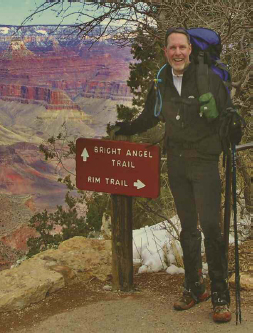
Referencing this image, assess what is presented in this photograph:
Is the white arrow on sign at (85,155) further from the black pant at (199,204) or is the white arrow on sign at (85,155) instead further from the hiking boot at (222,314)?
the hiking boot at (222,314)

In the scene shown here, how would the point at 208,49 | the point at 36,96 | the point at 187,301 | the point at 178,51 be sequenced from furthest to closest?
the point at 36,96 → the point at 187,301 → the point at 208,49 → the point at 178,51

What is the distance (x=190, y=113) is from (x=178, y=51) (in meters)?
0.39

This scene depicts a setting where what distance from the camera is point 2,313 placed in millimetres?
4086

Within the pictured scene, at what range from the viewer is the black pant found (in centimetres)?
352

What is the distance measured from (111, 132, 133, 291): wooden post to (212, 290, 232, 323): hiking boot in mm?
830

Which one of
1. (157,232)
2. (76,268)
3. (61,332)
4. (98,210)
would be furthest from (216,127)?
(98,210)

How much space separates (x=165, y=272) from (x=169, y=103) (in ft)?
5.97

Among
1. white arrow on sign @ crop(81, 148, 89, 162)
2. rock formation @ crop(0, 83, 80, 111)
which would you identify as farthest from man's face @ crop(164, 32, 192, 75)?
rock formation @ crop(0, 83, 80, 111)

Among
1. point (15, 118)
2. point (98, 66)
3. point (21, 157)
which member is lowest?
point (21, 157)

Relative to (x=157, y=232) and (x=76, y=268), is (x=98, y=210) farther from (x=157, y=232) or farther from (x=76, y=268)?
(x=76, y=268)

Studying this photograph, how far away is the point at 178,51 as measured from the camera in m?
3.38

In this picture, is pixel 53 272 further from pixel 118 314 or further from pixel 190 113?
pixel 190 113

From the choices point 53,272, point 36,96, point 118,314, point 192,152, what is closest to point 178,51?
point 192,152

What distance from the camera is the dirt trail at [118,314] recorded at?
3.61 meters
